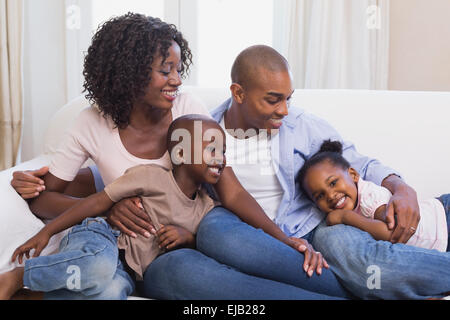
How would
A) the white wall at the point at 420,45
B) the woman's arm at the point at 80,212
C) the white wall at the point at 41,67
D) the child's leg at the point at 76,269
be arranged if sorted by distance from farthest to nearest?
the white wall at the point at 41,67 < the white wall at the point at 420,45 < the woman's arm at the point at 80,212 < the child's leg at the point at 76,269

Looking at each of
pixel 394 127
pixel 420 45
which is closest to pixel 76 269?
pixel 394 127

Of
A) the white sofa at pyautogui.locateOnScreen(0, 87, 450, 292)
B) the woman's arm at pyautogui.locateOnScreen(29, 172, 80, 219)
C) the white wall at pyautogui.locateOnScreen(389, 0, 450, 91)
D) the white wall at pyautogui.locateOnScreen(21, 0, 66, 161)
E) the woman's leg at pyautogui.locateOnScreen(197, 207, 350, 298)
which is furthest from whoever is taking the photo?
the white wall at pyautogui.locateOnScreen(21, 0, 66, 161)

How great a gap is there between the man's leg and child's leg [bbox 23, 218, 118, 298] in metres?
0.58

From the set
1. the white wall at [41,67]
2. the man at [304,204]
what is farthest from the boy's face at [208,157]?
the white wall at [41,67]

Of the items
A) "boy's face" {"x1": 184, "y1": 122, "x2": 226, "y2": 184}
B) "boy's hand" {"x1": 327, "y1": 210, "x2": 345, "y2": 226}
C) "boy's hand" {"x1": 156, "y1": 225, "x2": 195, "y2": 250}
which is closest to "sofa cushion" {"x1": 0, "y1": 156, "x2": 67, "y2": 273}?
"boy's hand" {"x1": 156, "y1": 225, "x2": 195, "y2": 250}

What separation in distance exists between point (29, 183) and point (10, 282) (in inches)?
14.5

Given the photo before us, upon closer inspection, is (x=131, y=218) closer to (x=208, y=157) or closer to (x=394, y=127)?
(x=208, y=157)

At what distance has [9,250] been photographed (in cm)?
124

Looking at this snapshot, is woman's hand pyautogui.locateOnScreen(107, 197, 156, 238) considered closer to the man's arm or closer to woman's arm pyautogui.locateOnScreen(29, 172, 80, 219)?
woman's arm pyautogui.locateOnScreen(29, 172, 80, 219)

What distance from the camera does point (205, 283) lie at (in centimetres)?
113

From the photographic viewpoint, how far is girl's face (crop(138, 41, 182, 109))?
1.39 m

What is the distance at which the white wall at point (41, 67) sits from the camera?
2.81 m

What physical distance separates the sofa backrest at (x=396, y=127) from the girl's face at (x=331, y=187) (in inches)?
12.3

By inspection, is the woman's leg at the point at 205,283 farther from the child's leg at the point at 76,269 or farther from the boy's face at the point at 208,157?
the boy's face at the point at 208,157
